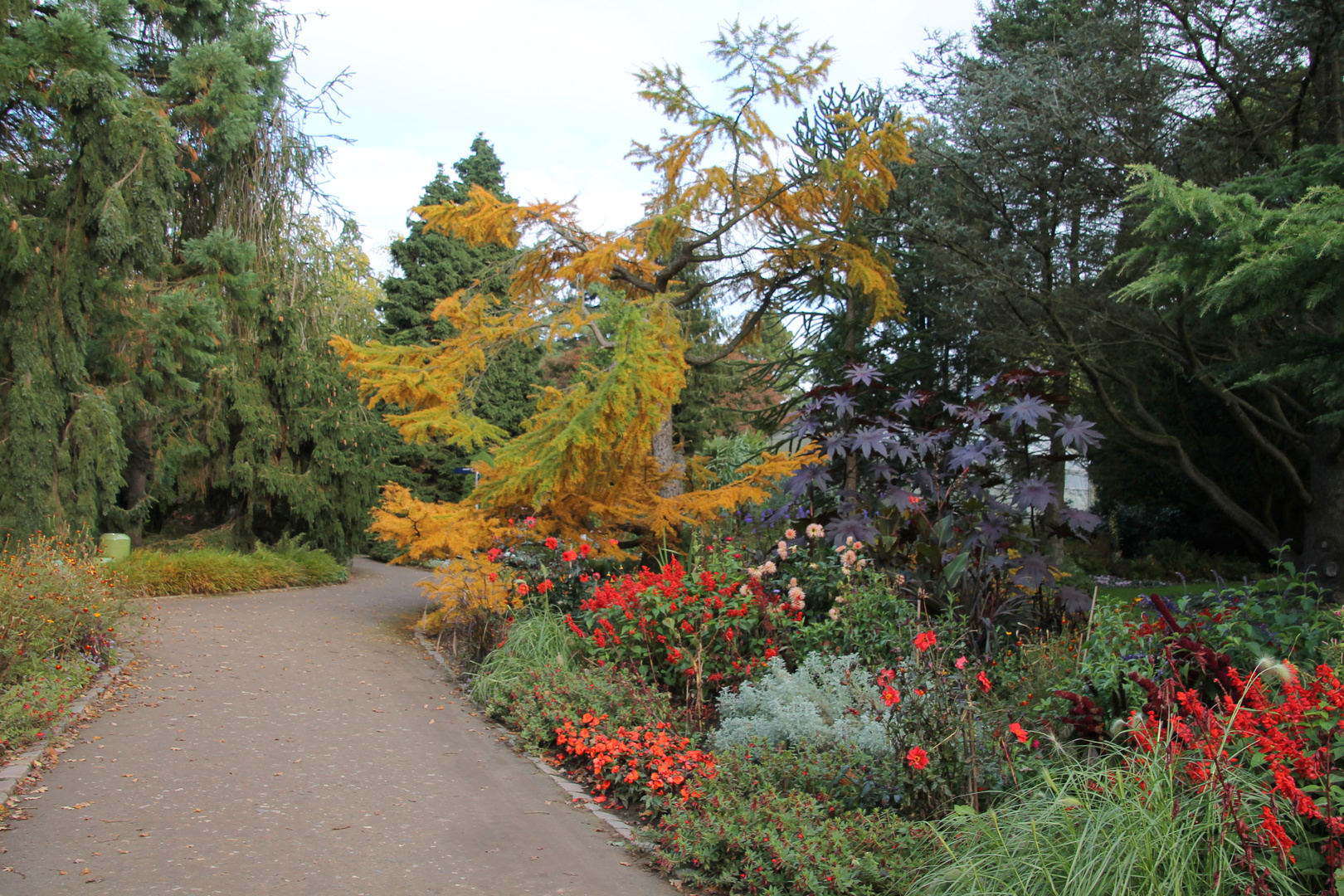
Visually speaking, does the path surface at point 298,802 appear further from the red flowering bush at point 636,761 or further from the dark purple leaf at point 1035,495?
the dark purple leaf at point 1035,495

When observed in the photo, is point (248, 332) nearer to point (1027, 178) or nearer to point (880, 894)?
point (1027, 178)

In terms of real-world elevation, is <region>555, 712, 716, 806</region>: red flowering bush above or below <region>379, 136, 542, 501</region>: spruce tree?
below

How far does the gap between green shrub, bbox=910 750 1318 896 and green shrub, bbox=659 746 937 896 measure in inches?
7.4

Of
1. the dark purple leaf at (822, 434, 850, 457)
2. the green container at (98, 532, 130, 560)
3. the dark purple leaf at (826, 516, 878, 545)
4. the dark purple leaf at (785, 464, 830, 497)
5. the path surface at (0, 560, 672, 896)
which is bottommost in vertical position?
the path surface at (0, 560, 672, 896)

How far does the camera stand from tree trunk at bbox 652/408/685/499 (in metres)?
9.09

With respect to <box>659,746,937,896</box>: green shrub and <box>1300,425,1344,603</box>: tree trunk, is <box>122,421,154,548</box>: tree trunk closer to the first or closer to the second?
<box>659,746,937,896</box>: green shrub

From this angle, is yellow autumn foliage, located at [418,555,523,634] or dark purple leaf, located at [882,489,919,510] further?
yellow autumn foliage, located at [418,555,523,634]

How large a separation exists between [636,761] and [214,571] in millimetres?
8744

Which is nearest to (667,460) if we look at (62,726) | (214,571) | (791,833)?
(62,726)

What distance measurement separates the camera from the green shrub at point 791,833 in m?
3.12

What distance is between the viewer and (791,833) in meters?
3.27

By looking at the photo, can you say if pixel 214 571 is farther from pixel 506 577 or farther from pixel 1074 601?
pixel 1074 601

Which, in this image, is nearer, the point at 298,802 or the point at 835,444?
the point at 298,802

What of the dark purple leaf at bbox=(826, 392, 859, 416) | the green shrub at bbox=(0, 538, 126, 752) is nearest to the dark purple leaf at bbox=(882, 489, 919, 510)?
the dark purple leaf at bbox=(826, 392, 859, 416)
